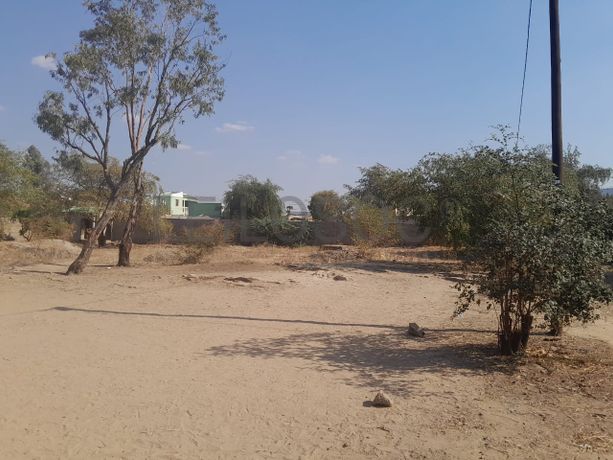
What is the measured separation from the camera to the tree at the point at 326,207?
32.7 m

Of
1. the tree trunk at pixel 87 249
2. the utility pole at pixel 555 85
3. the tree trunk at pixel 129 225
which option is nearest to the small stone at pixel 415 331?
the utility pole at pixel 555 85

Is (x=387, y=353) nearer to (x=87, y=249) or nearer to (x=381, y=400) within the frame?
(x=381, y=400)

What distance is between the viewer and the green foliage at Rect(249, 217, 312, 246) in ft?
105

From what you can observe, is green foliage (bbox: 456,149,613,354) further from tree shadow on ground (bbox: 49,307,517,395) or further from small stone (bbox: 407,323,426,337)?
small stone (bbox: 407,323,426,337)

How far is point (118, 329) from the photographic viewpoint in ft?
27.7

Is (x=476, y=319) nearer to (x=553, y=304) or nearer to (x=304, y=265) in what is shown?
(x=553, y=304)

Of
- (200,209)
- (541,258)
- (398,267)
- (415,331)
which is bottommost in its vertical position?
(415,331)

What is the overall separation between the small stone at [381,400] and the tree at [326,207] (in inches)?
1050

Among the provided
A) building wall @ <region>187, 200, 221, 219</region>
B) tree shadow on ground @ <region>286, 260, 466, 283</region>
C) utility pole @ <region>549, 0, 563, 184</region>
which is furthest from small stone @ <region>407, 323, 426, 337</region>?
building wall @ <region>187, 200, 221, 219</region>

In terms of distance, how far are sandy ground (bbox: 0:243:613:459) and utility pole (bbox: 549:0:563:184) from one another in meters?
3.01

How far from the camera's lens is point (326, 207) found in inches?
1428

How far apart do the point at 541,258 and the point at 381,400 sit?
2.58 metres

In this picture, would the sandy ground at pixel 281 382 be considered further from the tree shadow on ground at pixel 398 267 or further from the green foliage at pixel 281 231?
the green foliage at pixel 281 231

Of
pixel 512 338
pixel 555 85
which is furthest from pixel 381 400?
pixel 555 85
